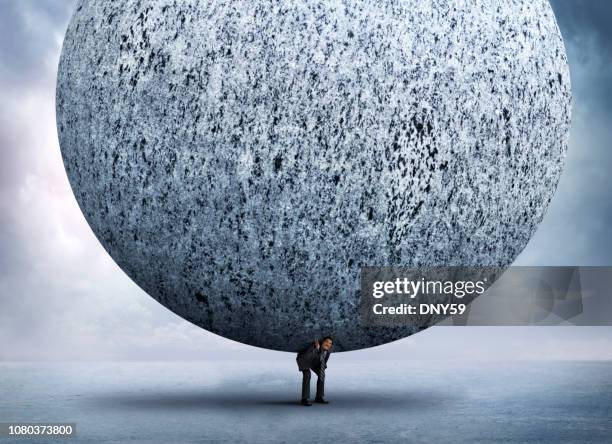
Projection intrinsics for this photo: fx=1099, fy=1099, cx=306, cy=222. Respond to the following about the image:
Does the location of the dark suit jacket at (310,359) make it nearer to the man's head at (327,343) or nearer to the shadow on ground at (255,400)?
the man's head at (327,343)

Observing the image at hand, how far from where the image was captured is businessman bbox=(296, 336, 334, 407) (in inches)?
358

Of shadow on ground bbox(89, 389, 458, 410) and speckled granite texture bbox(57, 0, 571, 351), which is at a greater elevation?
speckled granite texture bbox(57, 0, 571, 351)

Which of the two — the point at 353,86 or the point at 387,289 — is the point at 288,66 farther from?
the point at 387,289

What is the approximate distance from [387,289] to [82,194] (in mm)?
2907

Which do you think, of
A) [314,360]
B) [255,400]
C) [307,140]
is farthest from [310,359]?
[307,140]

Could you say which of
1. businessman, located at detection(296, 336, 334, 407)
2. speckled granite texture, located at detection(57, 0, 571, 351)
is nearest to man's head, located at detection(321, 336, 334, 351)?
businessman, located at detection(296, 336, 334, 407)

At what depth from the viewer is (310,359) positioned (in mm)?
9156

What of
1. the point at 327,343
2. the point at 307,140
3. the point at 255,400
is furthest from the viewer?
the point at 255,400

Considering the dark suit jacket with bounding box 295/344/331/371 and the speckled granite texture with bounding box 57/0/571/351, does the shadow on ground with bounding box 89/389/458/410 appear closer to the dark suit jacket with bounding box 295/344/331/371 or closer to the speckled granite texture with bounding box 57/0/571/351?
the dark suit jacket with bounding box 295/344/331/371

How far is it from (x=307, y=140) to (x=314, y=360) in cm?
201

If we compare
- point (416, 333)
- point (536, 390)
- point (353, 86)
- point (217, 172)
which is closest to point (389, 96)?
point (353, 86)

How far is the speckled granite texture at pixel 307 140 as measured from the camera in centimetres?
823

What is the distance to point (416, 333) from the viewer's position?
388 inches

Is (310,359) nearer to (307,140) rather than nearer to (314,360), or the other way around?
(314,360)
